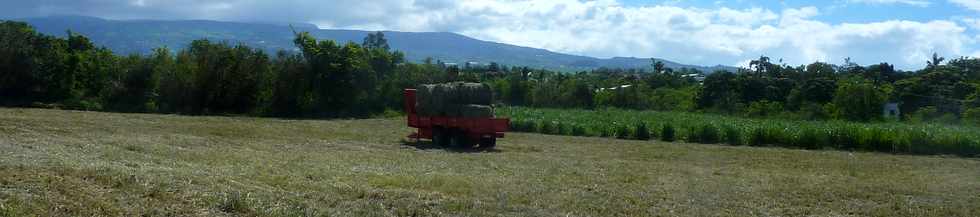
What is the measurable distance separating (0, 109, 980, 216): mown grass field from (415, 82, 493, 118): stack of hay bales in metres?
1.43

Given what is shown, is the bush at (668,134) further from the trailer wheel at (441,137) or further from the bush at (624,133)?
the trailer wheel at (441,137)

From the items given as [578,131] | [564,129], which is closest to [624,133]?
[578,131]

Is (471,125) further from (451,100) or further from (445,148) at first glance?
(451,100)

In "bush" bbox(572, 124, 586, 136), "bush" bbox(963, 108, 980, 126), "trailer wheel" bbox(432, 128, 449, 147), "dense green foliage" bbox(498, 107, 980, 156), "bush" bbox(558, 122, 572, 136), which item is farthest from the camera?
"bush" bbox(963, 108, 980, 126)

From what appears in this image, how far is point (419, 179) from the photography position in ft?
45.2

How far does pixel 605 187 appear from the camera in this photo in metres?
14.0

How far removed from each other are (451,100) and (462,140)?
59.4 inches

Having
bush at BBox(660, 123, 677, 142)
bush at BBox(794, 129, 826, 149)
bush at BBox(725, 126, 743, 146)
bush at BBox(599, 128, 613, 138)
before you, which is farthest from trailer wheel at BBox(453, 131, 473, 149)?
bush at BBox(794, 129, 826, 149)

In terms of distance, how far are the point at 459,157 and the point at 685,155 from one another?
24.4 feet

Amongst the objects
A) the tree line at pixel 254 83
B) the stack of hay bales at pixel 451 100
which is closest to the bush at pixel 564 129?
the stack of hay bales at pixel 451 100

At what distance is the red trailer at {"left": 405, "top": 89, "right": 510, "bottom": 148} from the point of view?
79.6 ft

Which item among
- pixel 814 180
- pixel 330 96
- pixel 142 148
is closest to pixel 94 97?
pixel 330 96

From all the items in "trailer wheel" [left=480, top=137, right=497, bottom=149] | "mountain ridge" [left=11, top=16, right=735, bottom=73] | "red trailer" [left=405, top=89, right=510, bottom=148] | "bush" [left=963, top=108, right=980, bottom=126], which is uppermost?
"mountain ridge" [left=11, top=16, right=735, bottom=73]

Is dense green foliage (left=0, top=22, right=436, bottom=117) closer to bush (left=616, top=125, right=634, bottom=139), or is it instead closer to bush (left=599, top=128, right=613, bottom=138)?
bush (left=599, top=128, right=613, bottom=138)
